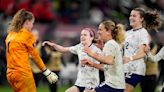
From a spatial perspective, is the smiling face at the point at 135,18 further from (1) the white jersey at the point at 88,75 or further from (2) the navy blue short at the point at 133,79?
(2) the navy blue short at the point at 133,79

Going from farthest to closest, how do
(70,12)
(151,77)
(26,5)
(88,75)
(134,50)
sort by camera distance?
(70,12)
(26,5)
(151,77)
(134,50)
(88,75)

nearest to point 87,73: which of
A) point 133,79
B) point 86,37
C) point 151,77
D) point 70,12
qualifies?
point 86,37

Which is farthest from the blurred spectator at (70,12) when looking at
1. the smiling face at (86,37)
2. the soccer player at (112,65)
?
the soccer player at (112,65)

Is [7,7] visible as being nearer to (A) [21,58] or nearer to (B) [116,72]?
(A) [21,58]

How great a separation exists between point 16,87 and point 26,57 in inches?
22.8

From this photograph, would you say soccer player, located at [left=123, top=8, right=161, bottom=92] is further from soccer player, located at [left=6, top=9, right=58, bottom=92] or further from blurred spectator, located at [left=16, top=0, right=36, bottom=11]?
blurred spectator, located at [left=16, top=0, right=36, bottom=11]

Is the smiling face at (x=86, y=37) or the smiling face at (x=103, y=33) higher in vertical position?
the smiling face at (x=103, y=33)

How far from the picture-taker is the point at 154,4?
24.4 m

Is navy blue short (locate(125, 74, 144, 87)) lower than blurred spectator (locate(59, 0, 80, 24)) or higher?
lower

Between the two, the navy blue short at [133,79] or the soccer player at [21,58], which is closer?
the soccer player at [21,58]

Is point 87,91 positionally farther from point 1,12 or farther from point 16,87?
point 1,12

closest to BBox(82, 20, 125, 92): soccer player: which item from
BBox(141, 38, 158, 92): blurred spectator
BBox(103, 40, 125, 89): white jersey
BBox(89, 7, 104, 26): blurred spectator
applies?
BBox(103, 40, 125, 89): white jersey

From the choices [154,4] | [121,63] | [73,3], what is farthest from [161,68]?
[73,3]

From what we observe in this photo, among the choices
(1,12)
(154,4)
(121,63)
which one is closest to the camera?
(121,63)
